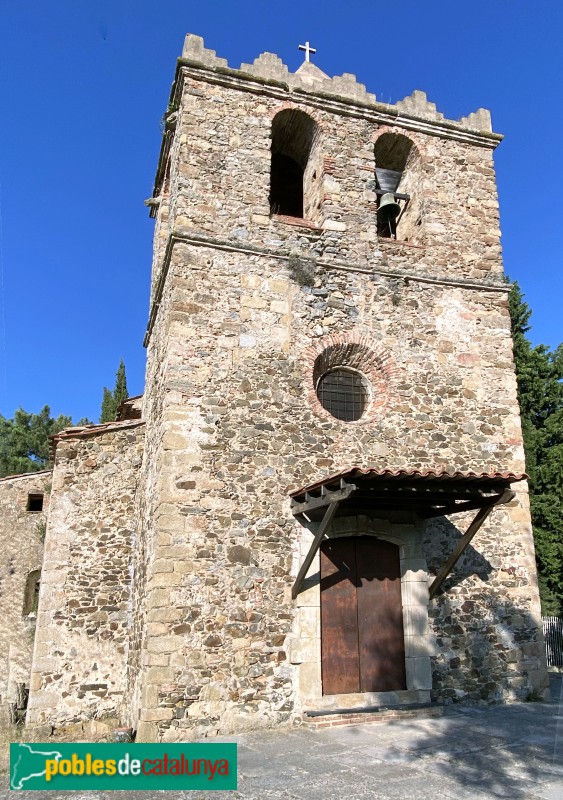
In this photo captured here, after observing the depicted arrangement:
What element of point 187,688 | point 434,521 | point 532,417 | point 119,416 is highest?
point 532,417

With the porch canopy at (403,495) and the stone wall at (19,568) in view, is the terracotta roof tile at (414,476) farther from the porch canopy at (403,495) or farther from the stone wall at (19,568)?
the stone wall at (19,568)

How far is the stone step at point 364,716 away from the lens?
709cm

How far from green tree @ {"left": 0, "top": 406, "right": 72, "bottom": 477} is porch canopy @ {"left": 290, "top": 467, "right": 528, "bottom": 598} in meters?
21.5

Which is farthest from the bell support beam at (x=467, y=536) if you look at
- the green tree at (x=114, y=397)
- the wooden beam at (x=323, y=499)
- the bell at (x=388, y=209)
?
the green tree at (x=114, y=397)

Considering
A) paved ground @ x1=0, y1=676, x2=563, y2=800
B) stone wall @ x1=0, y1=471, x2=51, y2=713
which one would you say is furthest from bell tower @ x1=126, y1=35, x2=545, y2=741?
stone wall @ x1=0, y1=471, x2=51, y2=713

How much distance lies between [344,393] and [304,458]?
1.43 metres

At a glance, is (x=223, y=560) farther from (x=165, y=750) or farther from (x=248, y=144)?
(x=248, y=144)

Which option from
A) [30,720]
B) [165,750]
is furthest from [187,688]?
[30,720]

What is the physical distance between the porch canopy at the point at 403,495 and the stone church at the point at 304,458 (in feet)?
0.13

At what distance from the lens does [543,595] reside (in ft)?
59.1

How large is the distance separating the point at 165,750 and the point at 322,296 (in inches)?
243

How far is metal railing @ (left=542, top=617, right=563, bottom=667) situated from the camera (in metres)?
17.0

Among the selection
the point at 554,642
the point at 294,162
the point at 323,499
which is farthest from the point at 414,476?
the point at 554,642

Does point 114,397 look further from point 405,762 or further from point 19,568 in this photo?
point 405,762
